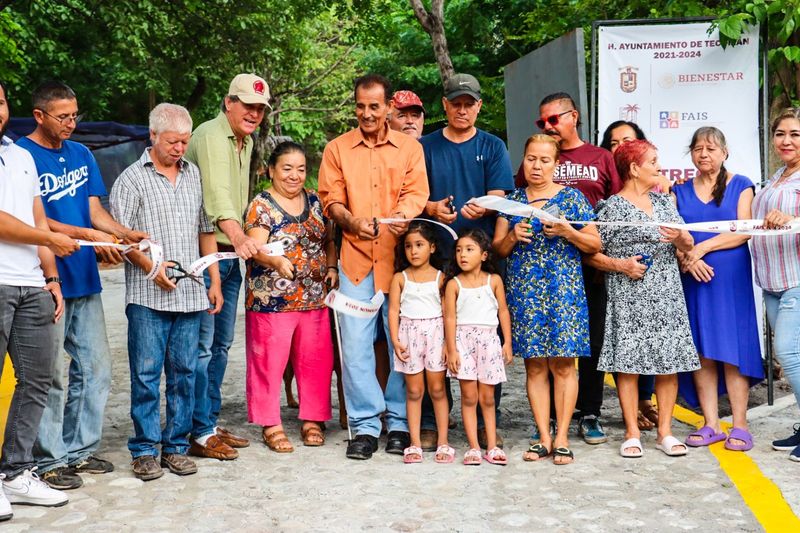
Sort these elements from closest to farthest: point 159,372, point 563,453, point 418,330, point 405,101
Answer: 1. point 159,372
2. point 563,453
3. point 418,330
4. point 405,101

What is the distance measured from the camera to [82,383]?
569cm

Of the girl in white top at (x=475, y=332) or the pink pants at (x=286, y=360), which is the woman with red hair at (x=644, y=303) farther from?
the pink pants at (x=286, y=360)

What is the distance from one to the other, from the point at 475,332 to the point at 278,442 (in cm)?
151

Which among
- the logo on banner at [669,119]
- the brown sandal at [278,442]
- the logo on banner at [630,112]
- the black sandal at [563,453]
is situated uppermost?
the logo on banner at [630,112]

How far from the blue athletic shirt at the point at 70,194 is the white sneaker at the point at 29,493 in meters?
1.04

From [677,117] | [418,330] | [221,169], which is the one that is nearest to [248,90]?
[221,169]

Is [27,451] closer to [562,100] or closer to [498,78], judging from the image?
[562,100]

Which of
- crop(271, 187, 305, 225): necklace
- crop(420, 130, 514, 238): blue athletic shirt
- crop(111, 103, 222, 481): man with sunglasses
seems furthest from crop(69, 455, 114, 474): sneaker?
crop(420, 130, 514, 238): blue athletic shirt

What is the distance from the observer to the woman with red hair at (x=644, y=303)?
6.00 m

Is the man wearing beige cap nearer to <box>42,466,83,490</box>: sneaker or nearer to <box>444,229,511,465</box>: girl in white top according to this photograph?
<box>42,466,83,490</box>: sneaker

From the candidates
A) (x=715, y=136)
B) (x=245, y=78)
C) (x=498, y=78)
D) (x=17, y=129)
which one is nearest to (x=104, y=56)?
(x=17, y=129)

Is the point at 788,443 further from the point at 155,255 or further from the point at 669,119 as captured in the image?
the point at 155,255

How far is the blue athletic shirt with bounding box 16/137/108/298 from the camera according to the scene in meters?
5.41

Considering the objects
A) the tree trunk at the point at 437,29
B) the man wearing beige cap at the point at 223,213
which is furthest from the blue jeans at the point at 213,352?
the tree trunk at the point at 437,29
